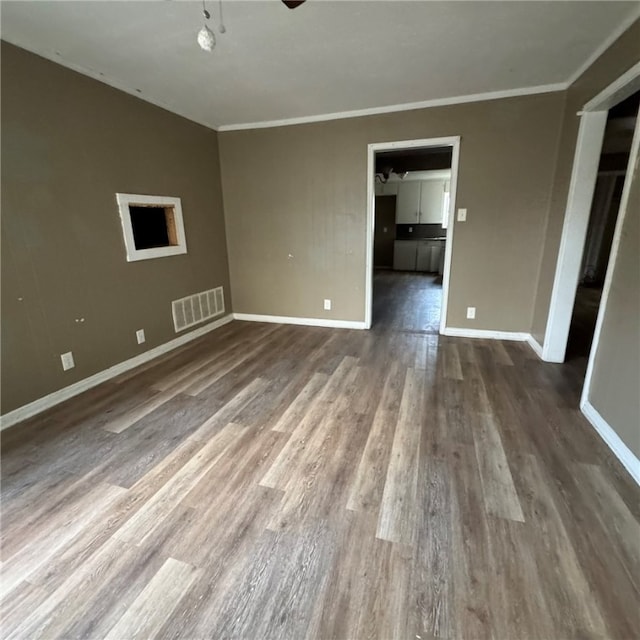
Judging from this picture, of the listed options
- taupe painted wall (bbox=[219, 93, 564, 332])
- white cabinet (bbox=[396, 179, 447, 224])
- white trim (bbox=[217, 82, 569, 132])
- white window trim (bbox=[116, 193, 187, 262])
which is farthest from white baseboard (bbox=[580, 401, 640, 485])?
white cabinet (bbox=[396, 179, 447, 224])

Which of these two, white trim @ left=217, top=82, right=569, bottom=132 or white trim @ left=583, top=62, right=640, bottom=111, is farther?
white trim @ left=217, top=82, right=569, bottom=132

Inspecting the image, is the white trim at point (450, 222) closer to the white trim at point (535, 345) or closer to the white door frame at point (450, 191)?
the white door frame at point (450, 191)

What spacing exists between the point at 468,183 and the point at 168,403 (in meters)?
3.57

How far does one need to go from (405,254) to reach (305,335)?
5.57m

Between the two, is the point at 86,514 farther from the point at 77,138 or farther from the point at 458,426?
the point at 77,138

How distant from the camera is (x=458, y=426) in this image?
2189 mm

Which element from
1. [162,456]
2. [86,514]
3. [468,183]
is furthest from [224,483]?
[468,183]

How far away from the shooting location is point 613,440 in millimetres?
1950

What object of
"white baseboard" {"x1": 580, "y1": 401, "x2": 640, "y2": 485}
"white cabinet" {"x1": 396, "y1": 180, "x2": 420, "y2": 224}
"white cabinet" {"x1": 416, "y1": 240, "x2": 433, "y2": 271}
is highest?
"white cabinet" {"x1": 396, "y1": 180, "x2": 420, "y2": 224}

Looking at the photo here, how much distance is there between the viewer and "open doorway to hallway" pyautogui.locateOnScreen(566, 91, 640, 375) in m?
3.43

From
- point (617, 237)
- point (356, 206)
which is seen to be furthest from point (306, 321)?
point (617, 237)

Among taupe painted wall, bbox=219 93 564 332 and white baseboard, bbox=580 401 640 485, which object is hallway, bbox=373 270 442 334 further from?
white baseboard, bbox=580 401 640 485

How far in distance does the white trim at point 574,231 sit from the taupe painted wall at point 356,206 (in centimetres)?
58

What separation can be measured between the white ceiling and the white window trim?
2.93 ft
